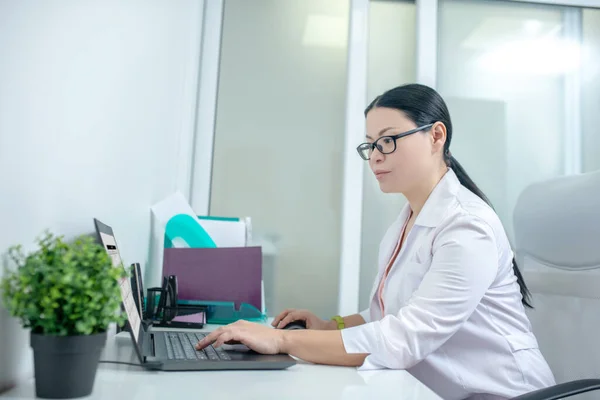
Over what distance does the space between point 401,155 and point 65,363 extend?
0.97 metres

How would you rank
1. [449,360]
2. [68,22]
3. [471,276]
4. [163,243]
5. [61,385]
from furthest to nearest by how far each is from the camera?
1. [163,243]
2. [449,360]
3. [471,276]
4. [68,22]
5. [61,385]

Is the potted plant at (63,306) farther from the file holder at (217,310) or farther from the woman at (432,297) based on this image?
the file holder at (217,310)

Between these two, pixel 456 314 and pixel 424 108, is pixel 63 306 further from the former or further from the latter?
pixel 424 108

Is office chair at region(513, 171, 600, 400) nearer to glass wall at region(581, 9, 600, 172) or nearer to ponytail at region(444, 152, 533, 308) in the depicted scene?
ponytail at region(444, 152, 533, 308)

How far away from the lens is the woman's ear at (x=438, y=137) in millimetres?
1359

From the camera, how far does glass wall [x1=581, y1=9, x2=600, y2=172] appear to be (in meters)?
2.34

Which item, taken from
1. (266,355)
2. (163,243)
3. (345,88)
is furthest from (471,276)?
(345,88)

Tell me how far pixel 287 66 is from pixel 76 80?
1516 millimetres

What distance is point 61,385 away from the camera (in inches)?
23.1

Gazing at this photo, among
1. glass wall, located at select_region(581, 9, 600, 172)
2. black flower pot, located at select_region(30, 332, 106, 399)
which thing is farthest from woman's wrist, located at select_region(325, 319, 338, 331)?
glass wall, located at select_region(581, 9, 600, 172)

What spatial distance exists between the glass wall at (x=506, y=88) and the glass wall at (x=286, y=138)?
1.68 feet

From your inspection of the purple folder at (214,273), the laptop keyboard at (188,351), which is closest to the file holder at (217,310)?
the purple folder at (214,273)

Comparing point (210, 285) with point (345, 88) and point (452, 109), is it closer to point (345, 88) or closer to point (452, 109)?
point (345, 88)

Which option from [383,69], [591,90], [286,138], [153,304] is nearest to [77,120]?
[153,304]
